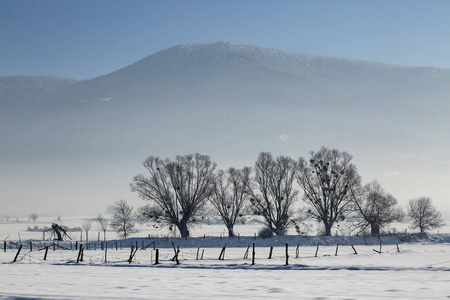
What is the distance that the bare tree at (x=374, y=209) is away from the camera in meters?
69.1

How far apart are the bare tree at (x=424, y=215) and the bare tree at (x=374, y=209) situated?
10120 millimetres

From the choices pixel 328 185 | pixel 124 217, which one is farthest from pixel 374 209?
pixel 124 217

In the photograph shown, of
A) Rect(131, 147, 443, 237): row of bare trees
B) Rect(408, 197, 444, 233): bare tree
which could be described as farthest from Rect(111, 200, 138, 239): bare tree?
Rect(408, 197, 444, 233): bare tree

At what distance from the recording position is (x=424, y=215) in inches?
3164

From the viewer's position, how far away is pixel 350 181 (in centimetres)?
7069

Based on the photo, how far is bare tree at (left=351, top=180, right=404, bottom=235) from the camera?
69125mm

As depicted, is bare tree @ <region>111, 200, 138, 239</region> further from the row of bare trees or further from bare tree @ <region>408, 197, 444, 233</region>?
bare tree @ <region>408, 197, 444, 233</region>

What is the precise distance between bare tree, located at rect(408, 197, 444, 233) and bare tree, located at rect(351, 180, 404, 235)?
33.2ft

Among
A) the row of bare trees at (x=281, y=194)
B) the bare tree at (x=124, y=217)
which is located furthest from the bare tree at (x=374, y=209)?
the bare tree at (x=124, y=217)

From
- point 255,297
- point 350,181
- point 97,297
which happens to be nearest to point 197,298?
point 255,297

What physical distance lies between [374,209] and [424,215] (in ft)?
49.5

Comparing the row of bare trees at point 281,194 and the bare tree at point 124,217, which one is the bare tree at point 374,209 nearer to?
the row of bare trees at point 281,194

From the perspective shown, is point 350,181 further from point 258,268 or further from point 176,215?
point 258,268

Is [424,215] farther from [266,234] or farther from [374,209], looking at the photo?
[266,234]
